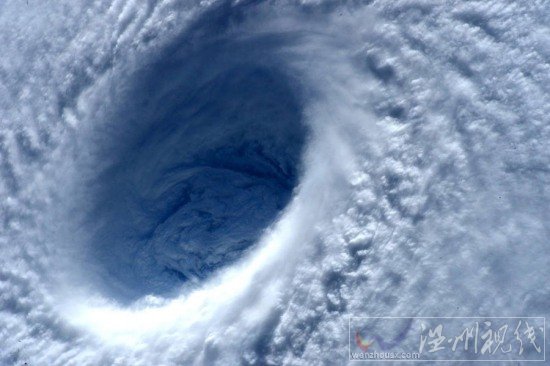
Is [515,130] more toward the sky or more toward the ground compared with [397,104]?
more toward the ground

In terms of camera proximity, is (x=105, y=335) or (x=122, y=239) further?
(x=122, y=239)

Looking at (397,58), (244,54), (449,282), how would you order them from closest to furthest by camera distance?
(449,282) → (397,58) → (244,54)

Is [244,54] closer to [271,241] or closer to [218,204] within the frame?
[218,204]

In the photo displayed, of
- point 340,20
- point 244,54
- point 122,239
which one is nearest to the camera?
point 340,20

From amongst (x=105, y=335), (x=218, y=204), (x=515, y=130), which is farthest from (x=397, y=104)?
(x=105, y=335)

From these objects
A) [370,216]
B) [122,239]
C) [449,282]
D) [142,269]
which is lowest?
[449,282]

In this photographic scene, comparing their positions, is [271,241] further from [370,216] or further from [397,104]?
[397,104]
